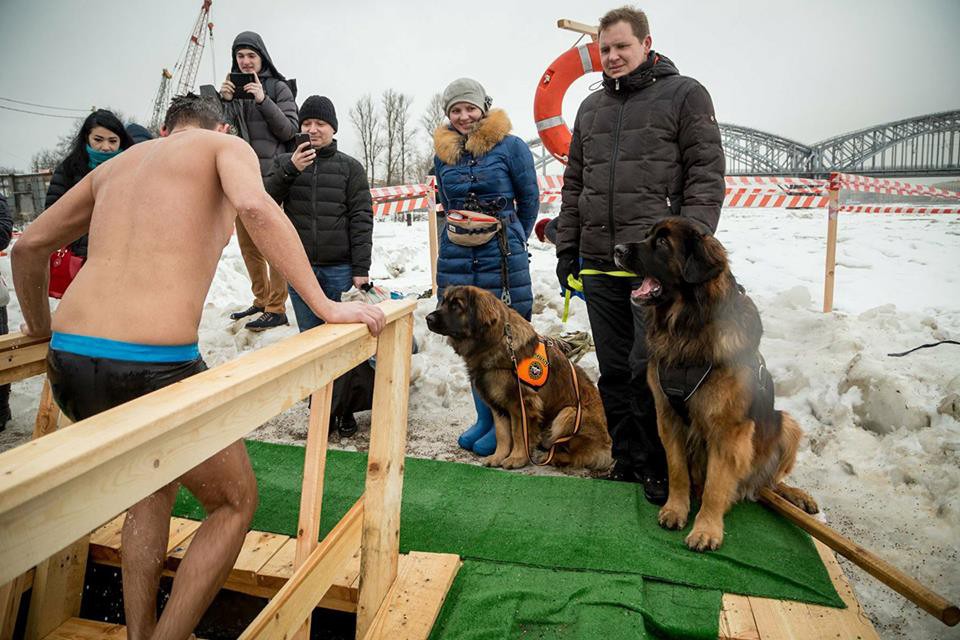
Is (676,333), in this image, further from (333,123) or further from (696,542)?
(333,123)

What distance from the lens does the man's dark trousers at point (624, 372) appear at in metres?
2.86

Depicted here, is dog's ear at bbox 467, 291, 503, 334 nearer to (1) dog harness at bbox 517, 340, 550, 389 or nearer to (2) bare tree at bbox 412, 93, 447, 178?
(1) dog harness at bbox 517, 340, 550, 389

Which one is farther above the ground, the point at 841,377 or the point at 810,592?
the point at 841,377

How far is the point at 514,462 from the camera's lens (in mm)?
3381

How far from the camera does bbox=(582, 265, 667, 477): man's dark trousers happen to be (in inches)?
113

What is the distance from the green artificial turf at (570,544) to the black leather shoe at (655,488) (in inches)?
2.1

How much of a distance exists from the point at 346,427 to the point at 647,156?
275 centimetres

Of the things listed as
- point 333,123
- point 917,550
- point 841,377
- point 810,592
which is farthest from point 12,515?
point 841,377

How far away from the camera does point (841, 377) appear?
3.78 meters

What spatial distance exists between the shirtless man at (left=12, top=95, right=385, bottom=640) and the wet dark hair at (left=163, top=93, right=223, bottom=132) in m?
0.25

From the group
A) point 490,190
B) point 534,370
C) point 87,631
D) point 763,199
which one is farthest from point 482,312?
point 763,199

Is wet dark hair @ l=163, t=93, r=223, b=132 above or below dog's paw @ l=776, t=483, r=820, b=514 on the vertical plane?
above

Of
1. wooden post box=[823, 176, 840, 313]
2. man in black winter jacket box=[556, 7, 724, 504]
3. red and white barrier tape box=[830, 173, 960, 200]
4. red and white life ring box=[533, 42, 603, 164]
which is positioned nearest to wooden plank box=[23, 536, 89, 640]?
man in black winter jacket box=[556, 7, 724, 504]

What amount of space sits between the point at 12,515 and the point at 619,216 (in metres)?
2.58
